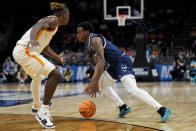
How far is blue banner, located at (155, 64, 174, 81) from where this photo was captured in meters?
18.7

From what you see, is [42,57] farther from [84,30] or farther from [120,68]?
[120,68]

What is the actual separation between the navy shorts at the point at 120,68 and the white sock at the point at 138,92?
0.36 ft

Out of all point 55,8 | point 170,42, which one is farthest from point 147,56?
point 55,8

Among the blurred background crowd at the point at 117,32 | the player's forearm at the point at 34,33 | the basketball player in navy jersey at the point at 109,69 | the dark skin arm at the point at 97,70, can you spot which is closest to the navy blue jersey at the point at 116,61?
the basketball player in navy jersey at the point at 109,69

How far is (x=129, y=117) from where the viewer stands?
5941 mm

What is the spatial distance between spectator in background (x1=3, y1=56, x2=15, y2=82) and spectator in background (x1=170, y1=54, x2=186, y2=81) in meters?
8.77

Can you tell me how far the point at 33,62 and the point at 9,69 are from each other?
15.2 metres

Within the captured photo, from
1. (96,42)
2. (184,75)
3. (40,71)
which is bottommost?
(184,75)

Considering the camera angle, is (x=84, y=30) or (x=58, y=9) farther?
(x=84, y=30)

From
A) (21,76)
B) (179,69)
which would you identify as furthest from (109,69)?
(21,76)

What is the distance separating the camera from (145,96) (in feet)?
18.0

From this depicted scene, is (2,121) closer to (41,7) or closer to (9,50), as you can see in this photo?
(9,50)

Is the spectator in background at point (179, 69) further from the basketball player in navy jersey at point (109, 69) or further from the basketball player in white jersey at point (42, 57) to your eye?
the basketball player in white jersey at point (42, 57)

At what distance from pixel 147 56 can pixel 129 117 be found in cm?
1322
